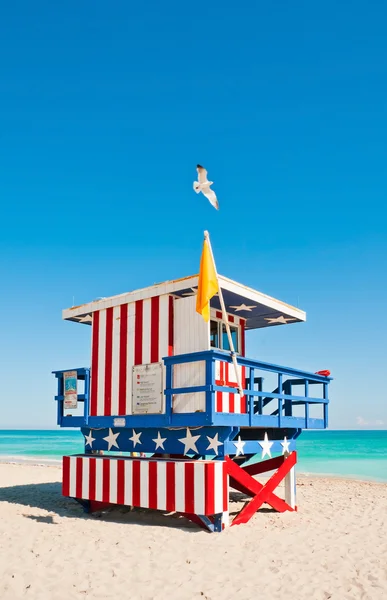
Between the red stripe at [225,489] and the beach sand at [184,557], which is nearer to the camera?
the beach sand at [184,557]

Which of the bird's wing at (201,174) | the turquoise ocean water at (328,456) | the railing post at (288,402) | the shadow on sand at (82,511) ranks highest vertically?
the bird's wing at (201,174)

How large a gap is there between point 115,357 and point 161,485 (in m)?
2.70

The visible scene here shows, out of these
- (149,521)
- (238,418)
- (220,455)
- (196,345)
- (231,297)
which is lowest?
(149,521)

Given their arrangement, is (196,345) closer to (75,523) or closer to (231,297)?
(231,297)

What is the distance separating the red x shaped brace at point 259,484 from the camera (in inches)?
366

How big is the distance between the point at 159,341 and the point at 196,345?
80cm

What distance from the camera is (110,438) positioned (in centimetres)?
1070

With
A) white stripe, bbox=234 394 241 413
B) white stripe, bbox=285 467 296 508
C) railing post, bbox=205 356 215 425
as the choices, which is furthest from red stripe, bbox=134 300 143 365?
white stripe, bbox=285 467 296 508

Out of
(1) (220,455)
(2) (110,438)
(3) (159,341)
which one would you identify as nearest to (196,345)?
(3) (159,341)

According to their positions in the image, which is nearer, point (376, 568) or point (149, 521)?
point (376, 568)

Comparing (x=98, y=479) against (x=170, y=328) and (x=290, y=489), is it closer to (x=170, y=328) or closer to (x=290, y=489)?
(x=170, y=328)

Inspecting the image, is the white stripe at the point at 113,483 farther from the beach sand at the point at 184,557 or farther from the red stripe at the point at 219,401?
the red stripe at the point at 219,401

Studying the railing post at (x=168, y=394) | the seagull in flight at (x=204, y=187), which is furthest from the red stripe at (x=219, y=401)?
the seagull in flight at (x=204, y=187)

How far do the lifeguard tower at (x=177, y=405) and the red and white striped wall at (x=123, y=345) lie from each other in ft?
0.06
